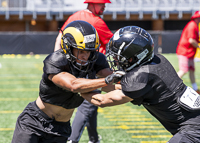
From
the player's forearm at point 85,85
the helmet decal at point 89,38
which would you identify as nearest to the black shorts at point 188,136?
the player's forearm at point 85,85

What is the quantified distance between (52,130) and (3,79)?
26.6 feet

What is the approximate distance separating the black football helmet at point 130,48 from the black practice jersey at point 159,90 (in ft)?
0.32

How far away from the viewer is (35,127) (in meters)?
2.91

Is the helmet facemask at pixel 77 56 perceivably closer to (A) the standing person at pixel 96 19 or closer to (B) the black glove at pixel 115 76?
(B) the black glove at pixel 115 76

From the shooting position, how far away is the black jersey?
2.72 meters

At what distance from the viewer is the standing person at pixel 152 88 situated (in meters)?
2.42

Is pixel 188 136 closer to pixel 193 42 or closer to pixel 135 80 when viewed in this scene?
pixel 135 80

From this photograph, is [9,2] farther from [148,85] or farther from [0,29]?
[148,85]

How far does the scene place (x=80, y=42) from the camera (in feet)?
8.98

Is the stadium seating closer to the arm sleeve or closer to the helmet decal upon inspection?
the helmet decal

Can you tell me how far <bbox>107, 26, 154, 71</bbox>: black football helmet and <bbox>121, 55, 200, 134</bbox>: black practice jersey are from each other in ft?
0.32

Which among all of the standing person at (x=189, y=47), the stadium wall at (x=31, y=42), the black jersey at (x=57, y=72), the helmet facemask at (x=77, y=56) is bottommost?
the stadium wall at (x=31, y=42)

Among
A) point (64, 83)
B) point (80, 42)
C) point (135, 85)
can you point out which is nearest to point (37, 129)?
point (64, 83)

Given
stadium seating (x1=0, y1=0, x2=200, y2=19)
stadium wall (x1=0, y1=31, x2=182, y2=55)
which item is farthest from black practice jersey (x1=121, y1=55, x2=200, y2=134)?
stadium seating (x1=0, y1=0, x2=200, y2=19)
